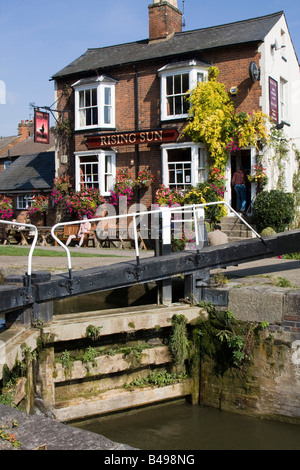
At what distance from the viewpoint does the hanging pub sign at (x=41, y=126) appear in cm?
1873

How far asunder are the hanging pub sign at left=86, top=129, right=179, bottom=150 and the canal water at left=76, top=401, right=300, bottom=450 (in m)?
11.4

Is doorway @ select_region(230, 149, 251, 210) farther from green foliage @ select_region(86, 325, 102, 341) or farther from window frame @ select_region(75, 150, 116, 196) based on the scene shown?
green foliage @ select_region(86, 325, 102, 341)

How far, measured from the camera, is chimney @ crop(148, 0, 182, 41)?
60.6 feet

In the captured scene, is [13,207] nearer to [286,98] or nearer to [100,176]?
[100,176]

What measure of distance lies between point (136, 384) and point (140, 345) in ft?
1.88

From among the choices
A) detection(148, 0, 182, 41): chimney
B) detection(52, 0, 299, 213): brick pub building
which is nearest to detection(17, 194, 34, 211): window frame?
detection(52, 0, 299, 213): brick pub building

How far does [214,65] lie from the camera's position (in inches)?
650

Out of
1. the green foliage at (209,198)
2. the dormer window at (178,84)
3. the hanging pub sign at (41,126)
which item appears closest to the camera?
the green foliage at (209,198)

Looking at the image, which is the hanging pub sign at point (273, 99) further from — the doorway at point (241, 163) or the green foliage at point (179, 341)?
the green foliage at point (179, 341)

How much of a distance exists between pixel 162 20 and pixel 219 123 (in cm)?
570

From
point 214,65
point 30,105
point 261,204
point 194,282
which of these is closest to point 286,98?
point 214,65

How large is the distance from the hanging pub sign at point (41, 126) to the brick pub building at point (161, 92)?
2.85 ft

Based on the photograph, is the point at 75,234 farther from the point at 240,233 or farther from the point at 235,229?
the point at 240,233

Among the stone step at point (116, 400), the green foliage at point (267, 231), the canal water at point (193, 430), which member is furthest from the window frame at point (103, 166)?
the canal water at point (193, 430)
